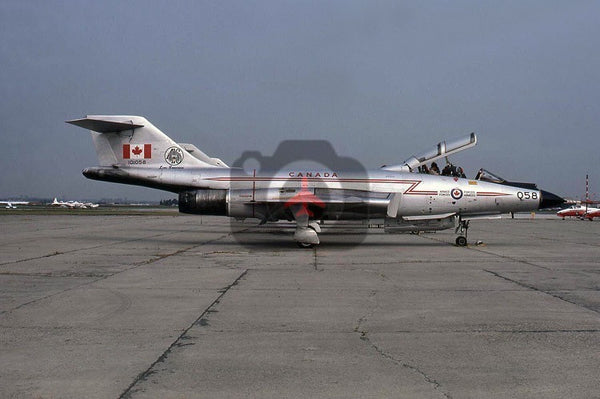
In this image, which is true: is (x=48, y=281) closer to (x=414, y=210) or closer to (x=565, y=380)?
(x=565, y=380)

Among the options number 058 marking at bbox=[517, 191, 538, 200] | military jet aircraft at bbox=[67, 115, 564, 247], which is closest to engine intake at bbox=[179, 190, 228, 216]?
military jet aircraft at bbox=[67, 115, 564, 247]

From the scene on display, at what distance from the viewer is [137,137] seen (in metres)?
18.0

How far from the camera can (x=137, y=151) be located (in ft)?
59.1

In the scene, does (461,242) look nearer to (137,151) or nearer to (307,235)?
(307,235)

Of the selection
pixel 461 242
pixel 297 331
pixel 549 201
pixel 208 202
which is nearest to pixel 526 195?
pixel 549 201

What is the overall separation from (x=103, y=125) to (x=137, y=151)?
139 cm

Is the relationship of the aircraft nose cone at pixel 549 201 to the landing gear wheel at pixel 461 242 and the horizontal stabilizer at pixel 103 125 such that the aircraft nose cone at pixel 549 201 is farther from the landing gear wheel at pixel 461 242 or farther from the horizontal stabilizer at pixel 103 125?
the horizontal stabilizer at pixel 103 125

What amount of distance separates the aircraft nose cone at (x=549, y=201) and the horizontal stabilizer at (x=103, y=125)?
14.1 m

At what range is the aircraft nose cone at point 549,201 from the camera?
1767cm

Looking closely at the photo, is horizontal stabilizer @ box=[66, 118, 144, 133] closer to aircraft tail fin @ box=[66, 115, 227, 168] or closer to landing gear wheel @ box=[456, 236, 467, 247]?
aircraft tail fin @ box=[66, 115, 227, 168]

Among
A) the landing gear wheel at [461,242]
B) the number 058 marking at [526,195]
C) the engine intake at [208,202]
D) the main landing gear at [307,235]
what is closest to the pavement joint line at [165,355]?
the main landing gear at [307,235]

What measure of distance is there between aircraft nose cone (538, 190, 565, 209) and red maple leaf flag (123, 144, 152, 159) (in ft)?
44.6

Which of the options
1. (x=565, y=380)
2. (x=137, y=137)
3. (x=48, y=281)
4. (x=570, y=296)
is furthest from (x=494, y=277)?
(x=137, y=137)

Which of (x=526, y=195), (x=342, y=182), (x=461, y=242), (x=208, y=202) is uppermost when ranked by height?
(x=342, y=182)
